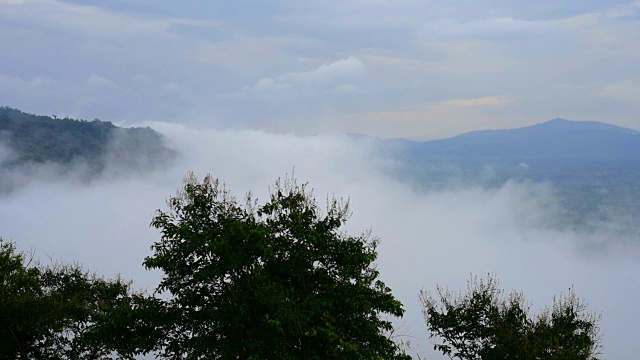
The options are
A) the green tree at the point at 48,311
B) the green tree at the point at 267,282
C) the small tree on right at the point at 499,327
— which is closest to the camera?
the green tree at the point at 267,282

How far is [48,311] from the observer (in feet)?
88.0

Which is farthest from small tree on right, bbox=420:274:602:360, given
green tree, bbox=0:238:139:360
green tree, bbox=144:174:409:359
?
green tree, bbox=0:238:139:360

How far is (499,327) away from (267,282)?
12928 mm

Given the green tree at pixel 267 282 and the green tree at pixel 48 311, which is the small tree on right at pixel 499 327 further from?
the green tree at pixel 48 311

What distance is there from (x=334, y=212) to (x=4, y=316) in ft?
50.7

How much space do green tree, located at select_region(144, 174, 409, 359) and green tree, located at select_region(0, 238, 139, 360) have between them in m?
4.07

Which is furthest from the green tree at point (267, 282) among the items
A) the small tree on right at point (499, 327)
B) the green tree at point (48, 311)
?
the small tree on right at point (499, 327)

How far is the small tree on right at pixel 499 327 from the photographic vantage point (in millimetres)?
26500

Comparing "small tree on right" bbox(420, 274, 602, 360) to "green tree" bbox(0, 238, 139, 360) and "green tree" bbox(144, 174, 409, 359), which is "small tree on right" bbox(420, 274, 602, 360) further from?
"green tree" bbox(0, 238, 139, 360)

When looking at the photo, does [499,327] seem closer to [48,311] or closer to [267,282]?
[267,282]

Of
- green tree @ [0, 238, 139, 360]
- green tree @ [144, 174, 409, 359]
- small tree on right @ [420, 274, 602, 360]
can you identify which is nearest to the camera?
green tree @ [144, 174, 409, 359]

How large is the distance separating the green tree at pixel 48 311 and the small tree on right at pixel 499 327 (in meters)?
15.7

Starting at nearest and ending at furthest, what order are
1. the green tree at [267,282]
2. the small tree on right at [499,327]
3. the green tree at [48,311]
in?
the green tree at [267,282], the green tree at [48,311], the small tree on right at [499,327]

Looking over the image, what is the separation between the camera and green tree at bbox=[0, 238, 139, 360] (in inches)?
1036
